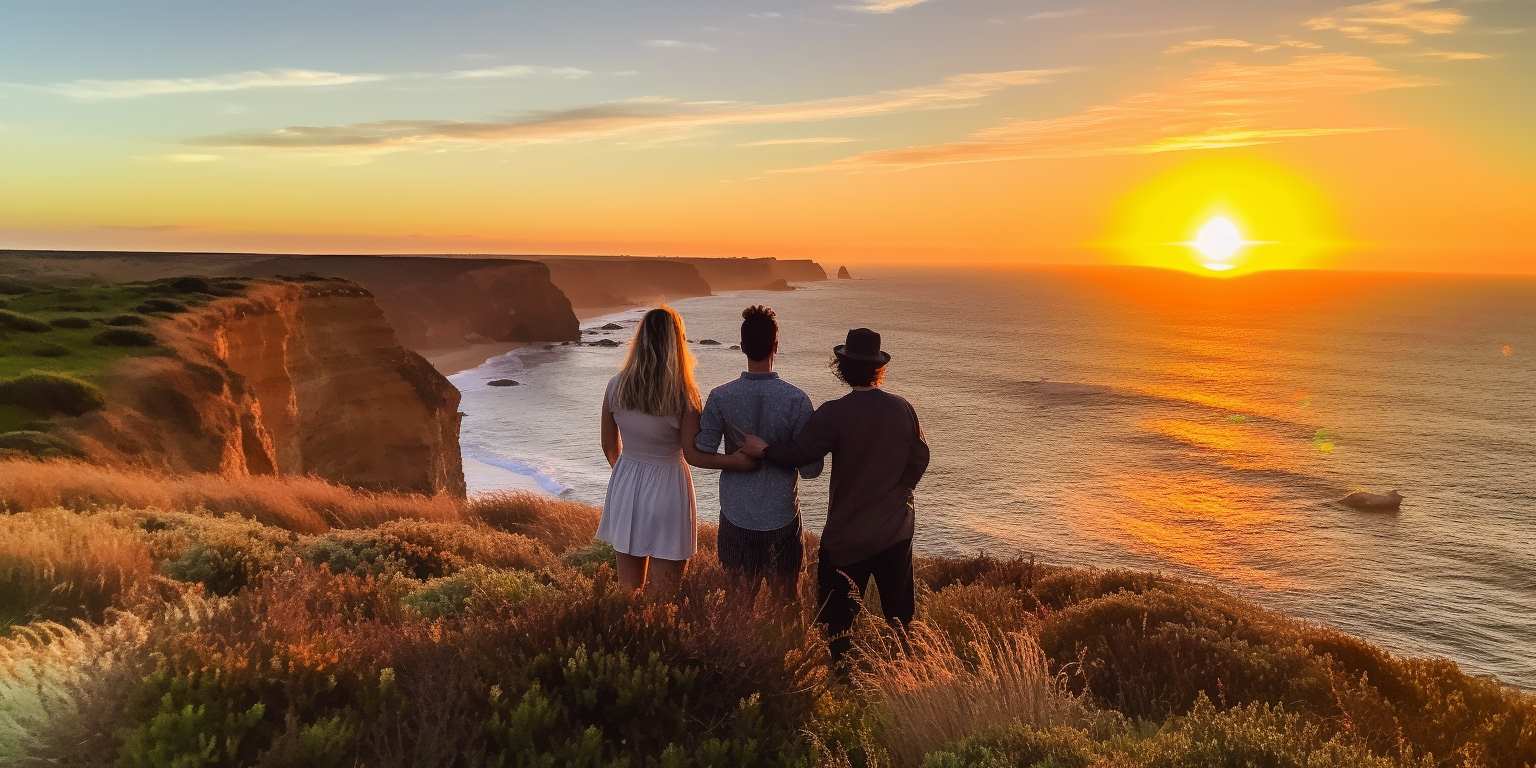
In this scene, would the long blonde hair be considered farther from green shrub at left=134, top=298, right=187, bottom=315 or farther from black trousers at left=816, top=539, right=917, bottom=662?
green shrub at left=134, top=298, right=187, bottom=315

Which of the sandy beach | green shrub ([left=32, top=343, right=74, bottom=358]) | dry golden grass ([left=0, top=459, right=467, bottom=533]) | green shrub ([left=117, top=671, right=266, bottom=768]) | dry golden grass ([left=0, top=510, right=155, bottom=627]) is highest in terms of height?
green shrub ([left=32, top=343, right=74, bottom=358])

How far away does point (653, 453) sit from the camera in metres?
5.58

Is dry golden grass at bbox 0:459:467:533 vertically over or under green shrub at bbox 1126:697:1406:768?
under

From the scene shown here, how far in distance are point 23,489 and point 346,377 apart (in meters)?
24.6

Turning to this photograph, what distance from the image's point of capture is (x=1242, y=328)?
493ft

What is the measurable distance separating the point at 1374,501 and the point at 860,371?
4938 cm

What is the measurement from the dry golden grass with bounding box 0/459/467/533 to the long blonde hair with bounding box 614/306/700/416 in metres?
7.29

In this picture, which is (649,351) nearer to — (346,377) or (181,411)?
(181,411)

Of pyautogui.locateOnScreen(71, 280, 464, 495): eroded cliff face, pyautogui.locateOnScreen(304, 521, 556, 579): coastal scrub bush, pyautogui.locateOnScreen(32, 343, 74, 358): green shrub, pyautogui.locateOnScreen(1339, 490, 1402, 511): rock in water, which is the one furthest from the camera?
pyautogui.locateOnScreen(1339, 490, 1402, 511): rock in water

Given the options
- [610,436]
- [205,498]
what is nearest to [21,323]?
[205,498]

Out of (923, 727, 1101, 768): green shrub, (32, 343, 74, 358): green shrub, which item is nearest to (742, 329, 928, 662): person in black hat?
(923, 727, 1101, 768): green shrub

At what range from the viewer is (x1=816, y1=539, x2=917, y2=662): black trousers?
5.58 meters

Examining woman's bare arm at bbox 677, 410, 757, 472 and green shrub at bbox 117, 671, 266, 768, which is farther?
woman's bare arm at bbox 677, 410, 757, 472

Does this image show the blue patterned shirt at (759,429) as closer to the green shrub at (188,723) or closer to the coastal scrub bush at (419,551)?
the green shrub at (188,723)
